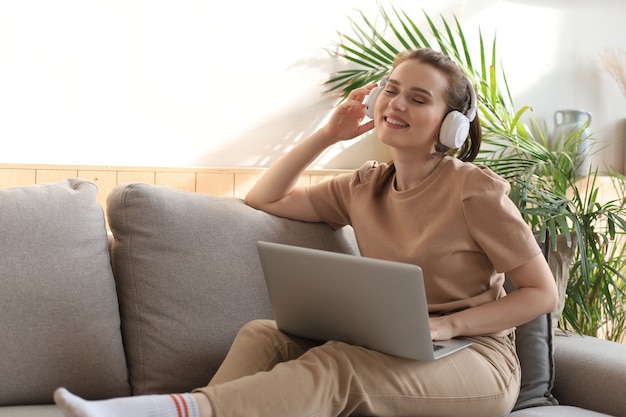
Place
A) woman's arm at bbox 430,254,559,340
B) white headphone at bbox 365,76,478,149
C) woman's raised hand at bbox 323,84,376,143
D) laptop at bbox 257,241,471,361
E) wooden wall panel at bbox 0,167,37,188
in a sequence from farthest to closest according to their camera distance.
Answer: wooden wall panel at bbox 0,167,37,188
woman's raised hand at bbox 323,84,376,143
white headphone at bbox 365,76,478,149
woman's arm at bbox 430,254,559,340
laptop at bbox 257,241,471,361

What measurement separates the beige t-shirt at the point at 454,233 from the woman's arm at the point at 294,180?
0.19 meters

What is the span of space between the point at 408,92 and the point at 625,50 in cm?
262

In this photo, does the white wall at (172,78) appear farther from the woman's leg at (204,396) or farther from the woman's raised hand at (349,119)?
the woman's leg at (204,396)

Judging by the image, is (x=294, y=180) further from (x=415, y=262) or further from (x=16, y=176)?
(x=16, y=176)

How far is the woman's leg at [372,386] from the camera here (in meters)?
1.42

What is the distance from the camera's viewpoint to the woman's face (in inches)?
75.9

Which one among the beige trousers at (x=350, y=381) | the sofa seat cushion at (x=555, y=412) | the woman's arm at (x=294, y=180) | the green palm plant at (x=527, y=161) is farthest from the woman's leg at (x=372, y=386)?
the green palm plant at (x=527, y=161)

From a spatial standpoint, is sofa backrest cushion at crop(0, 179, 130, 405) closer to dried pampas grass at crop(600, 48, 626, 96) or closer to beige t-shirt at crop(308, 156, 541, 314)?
beige t-shirt at crop(308, 156, 541, 314)

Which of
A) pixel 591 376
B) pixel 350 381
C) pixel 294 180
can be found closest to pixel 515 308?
pixel 591 376

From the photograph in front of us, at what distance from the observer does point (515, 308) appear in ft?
5.80

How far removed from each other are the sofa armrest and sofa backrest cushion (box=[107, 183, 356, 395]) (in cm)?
76

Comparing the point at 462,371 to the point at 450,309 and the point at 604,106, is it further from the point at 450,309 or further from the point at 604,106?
the point at 604,106

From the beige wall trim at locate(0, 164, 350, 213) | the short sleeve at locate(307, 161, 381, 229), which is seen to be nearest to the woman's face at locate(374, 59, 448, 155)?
the short sleeve at locate(307, 161, 381, 229)

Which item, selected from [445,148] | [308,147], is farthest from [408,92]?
[308,147]
